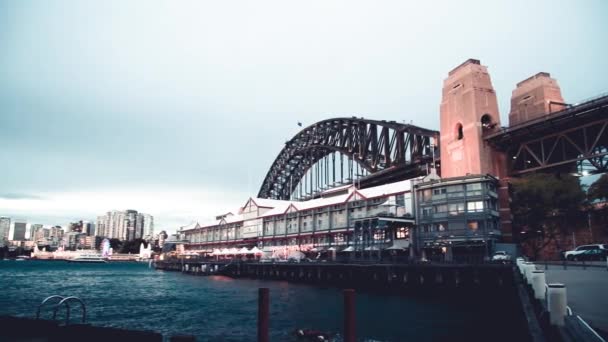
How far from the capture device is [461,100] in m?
73.1

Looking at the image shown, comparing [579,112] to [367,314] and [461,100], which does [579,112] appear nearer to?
[461,100]

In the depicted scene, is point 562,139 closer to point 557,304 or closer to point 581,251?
point 581,251

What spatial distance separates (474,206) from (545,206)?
989 centimetres

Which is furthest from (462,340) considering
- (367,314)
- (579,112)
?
(579,112)

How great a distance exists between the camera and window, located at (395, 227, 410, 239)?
74688 mm

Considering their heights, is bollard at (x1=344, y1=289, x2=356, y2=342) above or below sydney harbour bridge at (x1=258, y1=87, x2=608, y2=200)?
below

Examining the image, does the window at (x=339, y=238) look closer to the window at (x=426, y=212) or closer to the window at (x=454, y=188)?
the window at (x=426, y=212)

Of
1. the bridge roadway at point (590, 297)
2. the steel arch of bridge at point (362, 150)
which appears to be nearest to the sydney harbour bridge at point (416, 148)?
the steel arch of bridge at point (362, 150)

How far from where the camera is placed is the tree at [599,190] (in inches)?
2418

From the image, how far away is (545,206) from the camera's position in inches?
2488

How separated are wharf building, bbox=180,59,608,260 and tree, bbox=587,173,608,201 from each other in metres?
2.31

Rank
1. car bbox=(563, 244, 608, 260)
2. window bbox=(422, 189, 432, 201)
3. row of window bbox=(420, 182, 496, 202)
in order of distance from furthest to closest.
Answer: window bbox=(422, 189, 432, 201)
row of window bbox=(420, 182, 496, 202)
car bbox=(563, 244, 608, 260)

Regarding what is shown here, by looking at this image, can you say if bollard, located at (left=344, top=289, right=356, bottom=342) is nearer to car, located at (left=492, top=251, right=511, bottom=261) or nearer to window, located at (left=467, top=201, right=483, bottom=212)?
car, located at (left=492, top=251, right=511, bottom=261)

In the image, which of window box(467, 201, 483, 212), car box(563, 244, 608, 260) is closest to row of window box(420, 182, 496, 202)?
window box(467, 201, 483, 212)
